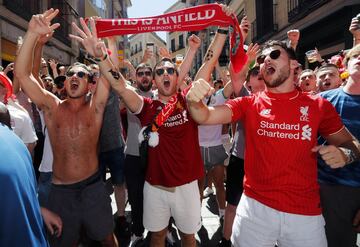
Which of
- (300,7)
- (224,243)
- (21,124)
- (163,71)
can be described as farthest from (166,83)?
(300,7)

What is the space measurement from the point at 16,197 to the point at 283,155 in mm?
1741

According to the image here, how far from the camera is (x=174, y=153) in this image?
297cm

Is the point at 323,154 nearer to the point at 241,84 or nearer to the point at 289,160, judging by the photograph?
the point at 289,160

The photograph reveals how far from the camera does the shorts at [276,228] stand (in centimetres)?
215

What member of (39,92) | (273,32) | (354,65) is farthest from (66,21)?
(354,65)

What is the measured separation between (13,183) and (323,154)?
1.86 m

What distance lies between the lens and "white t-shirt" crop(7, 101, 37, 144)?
3.27 metres

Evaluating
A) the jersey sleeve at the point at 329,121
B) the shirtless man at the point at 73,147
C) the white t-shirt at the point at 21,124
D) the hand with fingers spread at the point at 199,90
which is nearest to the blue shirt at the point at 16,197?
the hand with fingers spread at the point at 199,90

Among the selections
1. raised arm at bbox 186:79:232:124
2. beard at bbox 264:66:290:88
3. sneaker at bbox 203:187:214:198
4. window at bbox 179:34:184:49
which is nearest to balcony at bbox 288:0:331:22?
sneaker at bbox 203:187:214:198

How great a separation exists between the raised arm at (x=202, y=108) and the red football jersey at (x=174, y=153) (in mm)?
709

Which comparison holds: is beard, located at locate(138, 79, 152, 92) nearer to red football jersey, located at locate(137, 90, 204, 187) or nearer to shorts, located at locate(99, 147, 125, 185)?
shorts, located at locate(99, 147, 125, 185)

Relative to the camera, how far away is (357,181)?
2.56 metres

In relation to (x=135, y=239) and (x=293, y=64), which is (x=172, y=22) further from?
(x=135, y=239)

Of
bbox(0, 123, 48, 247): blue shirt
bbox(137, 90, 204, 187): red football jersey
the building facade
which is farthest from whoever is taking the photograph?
the building facade
